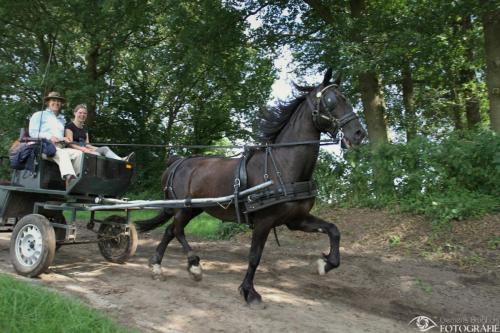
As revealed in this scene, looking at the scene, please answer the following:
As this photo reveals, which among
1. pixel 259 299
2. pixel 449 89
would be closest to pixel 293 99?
pixel 259 299

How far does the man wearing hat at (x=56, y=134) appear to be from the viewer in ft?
19.2

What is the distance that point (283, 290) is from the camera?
5.63 m

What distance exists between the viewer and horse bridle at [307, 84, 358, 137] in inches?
189

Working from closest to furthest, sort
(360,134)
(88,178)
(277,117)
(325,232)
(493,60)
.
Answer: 1. (360,134)
2. (325,232)
3. (277,117)
4. (88,178)
5. (493,60)

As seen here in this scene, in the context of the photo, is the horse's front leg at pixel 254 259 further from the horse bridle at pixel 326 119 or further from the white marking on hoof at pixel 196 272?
the horse bridle at pixel 326 119

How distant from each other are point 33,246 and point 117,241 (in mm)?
1435

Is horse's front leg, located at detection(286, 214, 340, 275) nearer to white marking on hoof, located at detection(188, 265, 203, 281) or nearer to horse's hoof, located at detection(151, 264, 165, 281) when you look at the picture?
white marking on hoof, located at detection(188, 265, 203, 281)

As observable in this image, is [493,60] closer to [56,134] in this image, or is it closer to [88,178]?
[88,178]

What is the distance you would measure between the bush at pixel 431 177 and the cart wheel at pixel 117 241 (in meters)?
4.94

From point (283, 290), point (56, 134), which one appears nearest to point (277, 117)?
point (283, 290)

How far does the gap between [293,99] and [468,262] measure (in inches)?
149

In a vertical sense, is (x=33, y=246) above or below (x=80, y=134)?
below

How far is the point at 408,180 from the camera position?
890cm

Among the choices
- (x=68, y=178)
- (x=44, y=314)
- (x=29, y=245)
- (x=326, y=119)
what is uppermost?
(x=326, y=119)
